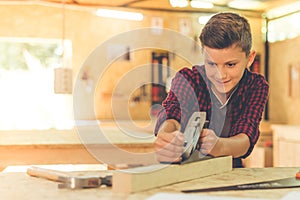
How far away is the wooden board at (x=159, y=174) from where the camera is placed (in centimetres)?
99

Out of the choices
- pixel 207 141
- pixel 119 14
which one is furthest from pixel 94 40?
pixel 207 141

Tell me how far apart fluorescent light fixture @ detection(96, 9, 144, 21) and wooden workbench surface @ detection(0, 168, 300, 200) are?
4227 mm

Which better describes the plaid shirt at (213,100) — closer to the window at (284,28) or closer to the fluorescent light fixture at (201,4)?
the fluorescent light fixture at (201,4)

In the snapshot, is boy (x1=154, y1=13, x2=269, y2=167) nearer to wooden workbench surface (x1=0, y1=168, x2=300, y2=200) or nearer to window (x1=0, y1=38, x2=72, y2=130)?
wooden workbench surface (x1=0, y1=168, x2=300, y2=200)

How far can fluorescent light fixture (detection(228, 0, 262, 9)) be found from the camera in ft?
16.4

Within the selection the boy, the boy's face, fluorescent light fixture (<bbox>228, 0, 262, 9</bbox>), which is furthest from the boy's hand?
fluorescent light fixture (<bbox>228, 0, 262, 9</bbox>)

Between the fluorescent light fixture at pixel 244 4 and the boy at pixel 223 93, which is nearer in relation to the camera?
the boy at pixel 223 93

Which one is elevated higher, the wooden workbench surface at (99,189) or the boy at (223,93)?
the boy at (223,93)

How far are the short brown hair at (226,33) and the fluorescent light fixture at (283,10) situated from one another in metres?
3.81

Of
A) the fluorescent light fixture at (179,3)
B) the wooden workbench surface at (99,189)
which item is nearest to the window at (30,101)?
the fluorescent light fixture at (179,3)

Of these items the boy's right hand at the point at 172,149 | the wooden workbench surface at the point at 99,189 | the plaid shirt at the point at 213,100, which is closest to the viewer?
the wooden workbench surface at the point at 99,189

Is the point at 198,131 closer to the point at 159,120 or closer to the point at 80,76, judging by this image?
the point at 159,120

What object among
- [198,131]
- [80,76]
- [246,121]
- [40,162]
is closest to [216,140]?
[198,131]

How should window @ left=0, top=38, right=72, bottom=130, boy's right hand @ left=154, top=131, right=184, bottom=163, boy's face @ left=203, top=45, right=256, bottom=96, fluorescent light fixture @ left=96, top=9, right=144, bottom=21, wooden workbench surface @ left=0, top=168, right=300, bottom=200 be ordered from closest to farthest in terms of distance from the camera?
wooden workbench surface @ left=0, top=168, right=300, bottom=200 < boy's right hand @ left=154, top=131, right=184, bottom=163 < boy's face @ left=203, top=45, right=256, bottom=96 < window @ left=0, top=38, right=72, bottom=130 < fluorescent light fixture @ left=96, top=9, right=144, bottom=21
